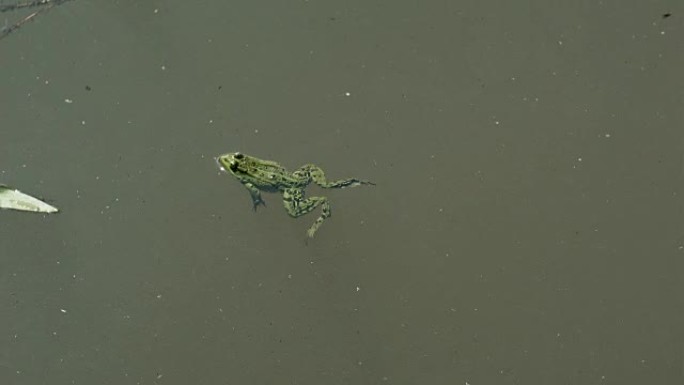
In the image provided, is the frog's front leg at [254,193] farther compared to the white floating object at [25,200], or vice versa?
the white floating object at [25,200]

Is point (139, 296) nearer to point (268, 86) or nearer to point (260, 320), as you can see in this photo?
point (260, 320)

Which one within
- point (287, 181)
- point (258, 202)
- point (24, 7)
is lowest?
point (258, 202)

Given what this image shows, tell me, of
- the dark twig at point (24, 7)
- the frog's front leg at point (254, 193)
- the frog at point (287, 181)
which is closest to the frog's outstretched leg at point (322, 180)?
the frog at point (287, 181)

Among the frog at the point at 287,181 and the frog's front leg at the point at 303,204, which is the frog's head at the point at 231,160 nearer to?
the frog at the point at 287,181

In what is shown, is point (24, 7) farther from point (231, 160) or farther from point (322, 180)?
point (322, 180)

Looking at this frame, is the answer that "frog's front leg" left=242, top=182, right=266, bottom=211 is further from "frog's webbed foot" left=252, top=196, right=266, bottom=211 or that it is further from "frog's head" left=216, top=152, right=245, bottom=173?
"frog's head" left=216, top=152, right=245, bottom=173

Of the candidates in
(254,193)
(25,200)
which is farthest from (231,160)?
(25,200)
